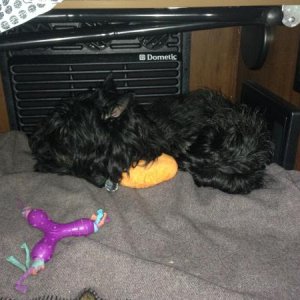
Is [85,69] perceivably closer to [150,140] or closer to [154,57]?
[154,57]

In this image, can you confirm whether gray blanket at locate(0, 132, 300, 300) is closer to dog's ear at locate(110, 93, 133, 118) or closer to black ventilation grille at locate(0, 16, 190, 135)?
dog's ear at locate(110, 93, 133, 118)

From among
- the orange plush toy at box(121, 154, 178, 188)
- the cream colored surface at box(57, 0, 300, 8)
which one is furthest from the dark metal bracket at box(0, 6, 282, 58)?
the orange plush toy at box(121, 154, 178, 188)

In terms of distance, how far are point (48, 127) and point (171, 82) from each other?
2.15ft

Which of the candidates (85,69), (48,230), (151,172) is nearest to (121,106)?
(151,172)

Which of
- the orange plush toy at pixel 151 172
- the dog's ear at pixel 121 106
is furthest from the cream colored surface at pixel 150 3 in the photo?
the orange plush toy at pixel 151 172

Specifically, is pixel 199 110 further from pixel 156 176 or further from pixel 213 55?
pixel 213 55

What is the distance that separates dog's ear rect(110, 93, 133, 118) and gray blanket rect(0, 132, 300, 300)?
248 mm

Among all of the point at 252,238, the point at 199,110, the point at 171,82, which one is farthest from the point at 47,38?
the point at 252,238

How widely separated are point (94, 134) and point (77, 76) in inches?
21.8

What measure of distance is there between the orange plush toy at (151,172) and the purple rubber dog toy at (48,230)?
15 cm

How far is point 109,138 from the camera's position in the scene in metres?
0.92

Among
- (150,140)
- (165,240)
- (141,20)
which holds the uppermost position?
(141,20)

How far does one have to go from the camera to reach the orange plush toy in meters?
1.00

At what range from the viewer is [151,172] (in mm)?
1001
